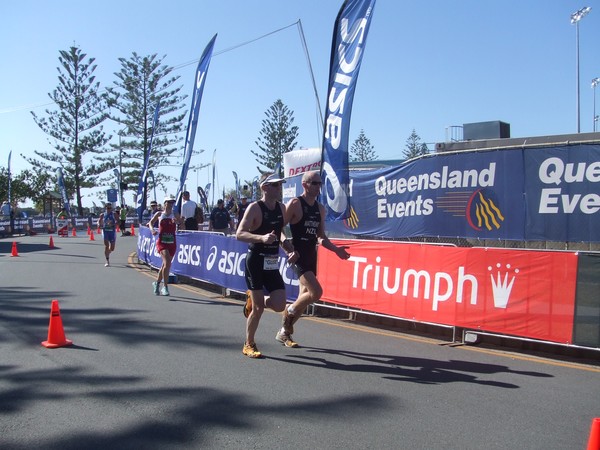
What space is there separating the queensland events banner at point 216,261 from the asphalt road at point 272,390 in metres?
1.28

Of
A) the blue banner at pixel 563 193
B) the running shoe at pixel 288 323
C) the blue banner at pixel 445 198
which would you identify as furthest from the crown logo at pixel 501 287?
the blue banner at pixel 445 198

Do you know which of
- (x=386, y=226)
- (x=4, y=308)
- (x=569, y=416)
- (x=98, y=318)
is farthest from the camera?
A: (x=386, y=226)

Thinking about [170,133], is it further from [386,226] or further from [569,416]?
[569,416]

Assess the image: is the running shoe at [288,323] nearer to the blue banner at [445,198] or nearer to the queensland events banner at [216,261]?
the queensland events banner at [216,261]

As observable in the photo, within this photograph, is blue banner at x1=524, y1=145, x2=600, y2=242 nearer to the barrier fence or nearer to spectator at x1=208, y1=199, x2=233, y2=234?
the barrier fence

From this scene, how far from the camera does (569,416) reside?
448cm

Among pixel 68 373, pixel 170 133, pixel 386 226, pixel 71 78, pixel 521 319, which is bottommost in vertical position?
pixel 68 373

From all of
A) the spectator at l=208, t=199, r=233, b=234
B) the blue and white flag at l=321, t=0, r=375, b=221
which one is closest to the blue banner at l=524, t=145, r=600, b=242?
the blue and white flag at l=321, t=0, r=375, b=221

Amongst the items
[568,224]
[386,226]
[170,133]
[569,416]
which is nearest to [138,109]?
[170,133]

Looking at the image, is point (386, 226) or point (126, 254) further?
point (126, 254)

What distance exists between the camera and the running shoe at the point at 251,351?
6109 millimetres

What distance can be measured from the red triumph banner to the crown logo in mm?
11

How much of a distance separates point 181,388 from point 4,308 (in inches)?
218

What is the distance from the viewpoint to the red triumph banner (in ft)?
20.8
